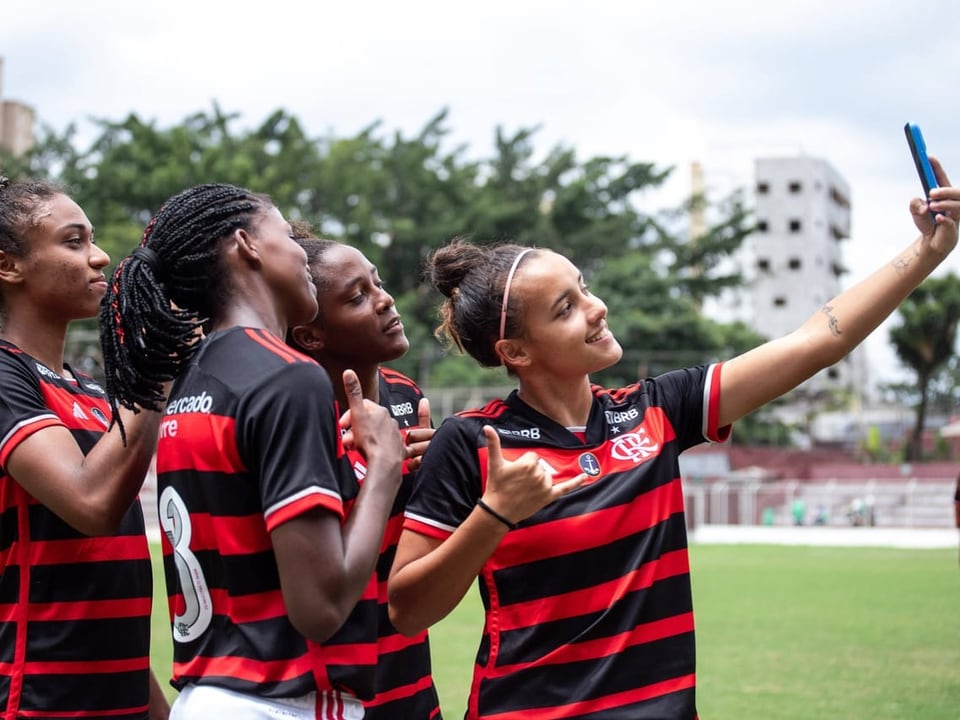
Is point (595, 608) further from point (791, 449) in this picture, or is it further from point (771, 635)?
point (791, 449)

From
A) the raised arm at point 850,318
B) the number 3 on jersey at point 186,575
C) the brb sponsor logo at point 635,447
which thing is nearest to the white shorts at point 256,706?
the number 3 on jersey at point 186,575

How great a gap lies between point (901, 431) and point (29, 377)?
201 feet

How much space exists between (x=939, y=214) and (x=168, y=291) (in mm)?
2071

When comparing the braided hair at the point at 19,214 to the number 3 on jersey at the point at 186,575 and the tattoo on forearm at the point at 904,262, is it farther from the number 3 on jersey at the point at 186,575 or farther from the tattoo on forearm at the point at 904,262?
the tattoo on forearm at the point at 904,262

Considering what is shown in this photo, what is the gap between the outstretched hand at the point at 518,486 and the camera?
285 cm

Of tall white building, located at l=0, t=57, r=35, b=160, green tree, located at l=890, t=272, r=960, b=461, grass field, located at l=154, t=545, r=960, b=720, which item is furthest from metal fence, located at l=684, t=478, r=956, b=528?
tall white building, located at l=0, t=57, r=35, b=160

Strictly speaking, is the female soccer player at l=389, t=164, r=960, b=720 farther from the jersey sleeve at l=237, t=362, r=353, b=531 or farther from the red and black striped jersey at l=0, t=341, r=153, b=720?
the red and black striped jersey at l=0, t=341, r=153, b=720

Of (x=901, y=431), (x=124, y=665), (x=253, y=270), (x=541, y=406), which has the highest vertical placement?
(x=253, y=270)

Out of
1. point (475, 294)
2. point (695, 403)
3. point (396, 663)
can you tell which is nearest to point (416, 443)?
point (475, 294)

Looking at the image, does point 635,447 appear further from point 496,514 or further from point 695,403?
point 496,514

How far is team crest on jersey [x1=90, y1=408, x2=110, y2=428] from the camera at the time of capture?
11.8 feet

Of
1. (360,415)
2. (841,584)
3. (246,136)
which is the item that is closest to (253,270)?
(360,415)

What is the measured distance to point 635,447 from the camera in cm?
333

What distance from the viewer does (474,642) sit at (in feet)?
39.5
